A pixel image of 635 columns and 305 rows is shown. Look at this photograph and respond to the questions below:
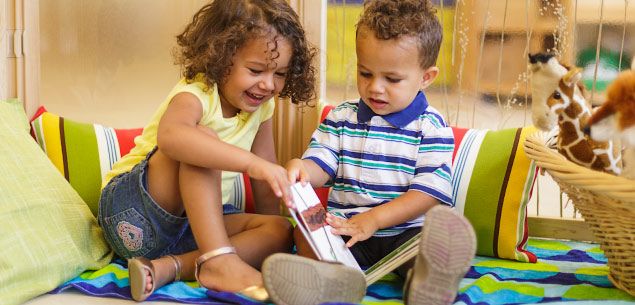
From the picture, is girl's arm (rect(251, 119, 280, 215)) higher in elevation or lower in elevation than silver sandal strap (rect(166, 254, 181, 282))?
higher

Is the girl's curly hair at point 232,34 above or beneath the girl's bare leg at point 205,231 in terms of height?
above

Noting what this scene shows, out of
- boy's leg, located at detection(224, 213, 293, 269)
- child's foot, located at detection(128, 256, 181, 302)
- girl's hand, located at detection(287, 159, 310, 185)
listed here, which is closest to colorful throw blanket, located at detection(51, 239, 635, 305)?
child's foot, located at detection(128, 256, 181, 302)

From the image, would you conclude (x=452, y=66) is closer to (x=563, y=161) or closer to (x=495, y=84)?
(x=495, y=84)

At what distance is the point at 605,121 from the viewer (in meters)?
1.14

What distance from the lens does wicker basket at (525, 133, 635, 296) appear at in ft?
3.75

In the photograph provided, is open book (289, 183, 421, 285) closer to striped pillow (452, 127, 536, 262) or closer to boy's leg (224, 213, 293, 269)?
boy's leg (224, 213, 293, 269)

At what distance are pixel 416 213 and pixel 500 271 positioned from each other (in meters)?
0.21

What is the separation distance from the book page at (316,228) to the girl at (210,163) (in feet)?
0.13

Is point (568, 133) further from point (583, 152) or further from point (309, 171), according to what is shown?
point (309, 171)

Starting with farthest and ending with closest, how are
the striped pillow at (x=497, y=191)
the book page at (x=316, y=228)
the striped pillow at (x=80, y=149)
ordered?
the striped pillow at (x=80, y=149) < the striped pillow at (x=497, y=191) < the book page at (x=316, y=228)

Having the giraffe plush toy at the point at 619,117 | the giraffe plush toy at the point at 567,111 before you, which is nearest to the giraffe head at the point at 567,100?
the giraffe plush toy at the point at 567,111

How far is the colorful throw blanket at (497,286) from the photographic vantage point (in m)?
1.29

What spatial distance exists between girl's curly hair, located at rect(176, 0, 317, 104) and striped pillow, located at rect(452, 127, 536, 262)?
0.39 metres

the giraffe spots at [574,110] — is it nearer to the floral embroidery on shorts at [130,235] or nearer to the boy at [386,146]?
the boy at [386,146]
